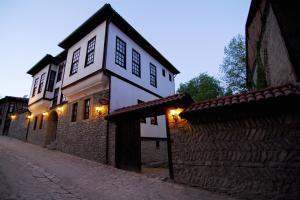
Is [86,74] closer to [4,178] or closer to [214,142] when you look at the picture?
[4,178]

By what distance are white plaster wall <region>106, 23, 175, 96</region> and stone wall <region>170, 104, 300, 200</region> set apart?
6.51m

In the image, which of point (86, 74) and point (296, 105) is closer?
point (296, 105)

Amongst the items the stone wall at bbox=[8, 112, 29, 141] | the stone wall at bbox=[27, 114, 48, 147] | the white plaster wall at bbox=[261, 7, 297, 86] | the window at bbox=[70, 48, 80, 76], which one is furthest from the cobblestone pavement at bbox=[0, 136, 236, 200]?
the stone wall at bbox=[8, 112, 29, 141]

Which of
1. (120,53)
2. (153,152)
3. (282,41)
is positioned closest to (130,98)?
(120,53)

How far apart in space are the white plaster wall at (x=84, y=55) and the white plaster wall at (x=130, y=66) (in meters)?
0.53

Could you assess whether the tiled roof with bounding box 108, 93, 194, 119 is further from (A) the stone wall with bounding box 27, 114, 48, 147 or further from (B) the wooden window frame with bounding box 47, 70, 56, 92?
(B) the wooden window frame with bounding box 47, 70, 56, 92

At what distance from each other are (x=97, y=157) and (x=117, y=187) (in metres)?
4.44

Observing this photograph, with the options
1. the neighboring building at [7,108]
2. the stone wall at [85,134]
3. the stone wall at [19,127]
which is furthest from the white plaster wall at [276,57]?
the neighboring building at [7,108]

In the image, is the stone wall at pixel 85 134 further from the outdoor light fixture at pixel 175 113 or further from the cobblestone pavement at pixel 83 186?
the outdoor light fixture at pixel 175 113

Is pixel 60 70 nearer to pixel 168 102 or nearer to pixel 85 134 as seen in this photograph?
pixel 85 134

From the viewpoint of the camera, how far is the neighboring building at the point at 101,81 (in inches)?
420

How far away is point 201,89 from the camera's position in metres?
31.1

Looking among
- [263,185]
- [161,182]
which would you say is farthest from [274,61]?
[161,182]

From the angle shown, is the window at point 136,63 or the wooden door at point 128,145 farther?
the window at point 136,63
